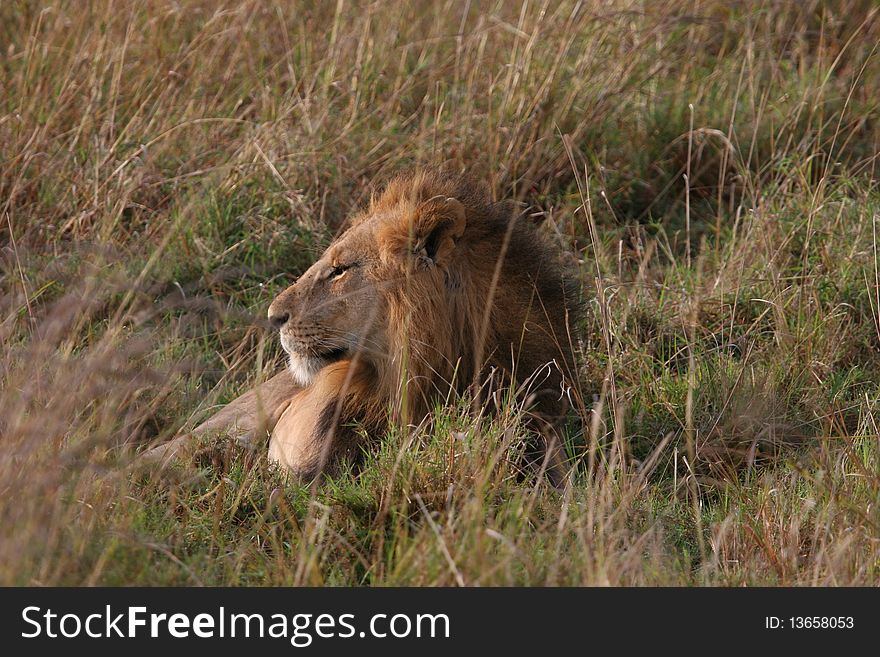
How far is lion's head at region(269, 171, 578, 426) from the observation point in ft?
13.6

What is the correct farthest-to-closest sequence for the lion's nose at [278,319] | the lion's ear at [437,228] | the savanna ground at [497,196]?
the lion's nose at [278,319] → the lion's ear at [437,228] → the savanna ground at [497,196]

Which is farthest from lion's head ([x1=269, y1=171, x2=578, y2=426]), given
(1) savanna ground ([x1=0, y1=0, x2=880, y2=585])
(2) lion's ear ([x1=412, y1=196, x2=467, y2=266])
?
(1) savanna ground ([x1=0, y1=0, x2=880, y2=585])

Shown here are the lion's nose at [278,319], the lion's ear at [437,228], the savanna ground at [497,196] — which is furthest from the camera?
the lion's nose at [278,319]

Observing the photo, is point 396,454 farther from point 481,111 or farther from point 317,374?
point 481,111

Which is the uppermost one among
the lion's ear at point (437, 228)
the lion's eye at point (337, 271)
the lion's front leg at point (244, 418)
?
the lion's ear at point (437, 228)

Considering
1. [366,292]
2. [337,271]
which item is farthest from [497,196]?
[366,292]

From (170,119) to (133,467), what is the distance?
114 inches

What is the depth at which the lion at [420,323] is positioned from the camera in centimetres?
415

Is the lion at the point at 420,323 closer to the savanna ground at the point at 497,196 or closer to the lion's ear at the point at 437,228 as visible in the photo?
the lion's ear at the point at 437,228

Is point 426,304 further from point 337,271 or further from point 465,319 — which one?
point 337,271

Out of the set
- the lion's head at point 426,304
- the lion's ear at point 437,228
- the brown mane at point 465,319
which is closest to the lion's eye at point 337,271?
the lion's head at point 426,304

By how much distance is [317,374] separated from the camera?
14.1 feet

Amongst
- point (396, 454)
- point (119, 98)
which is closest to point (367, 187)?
point (119, 98)

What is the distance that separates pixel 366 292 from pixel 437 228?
32cm
